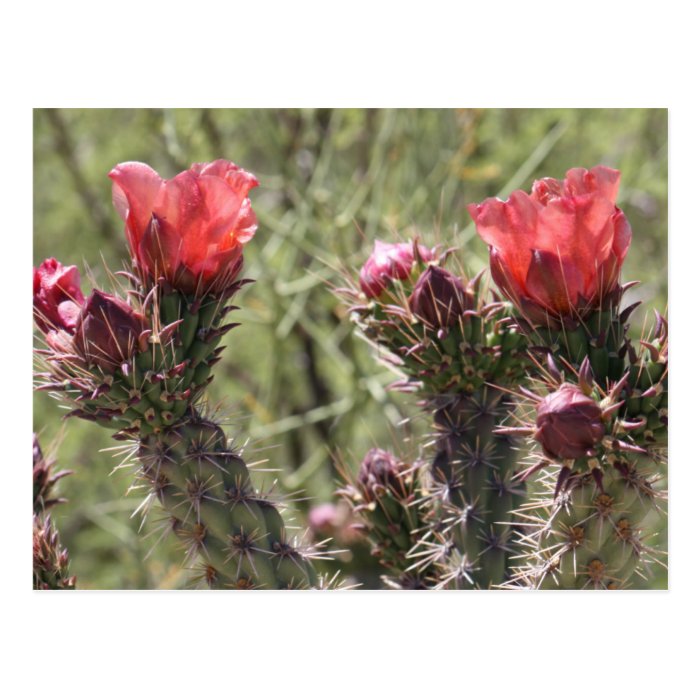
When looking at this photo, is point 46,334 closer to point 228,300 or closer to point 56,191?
point 228,300

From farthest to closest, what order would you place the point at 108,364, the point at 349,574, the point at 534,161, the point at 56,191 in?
the point at 56,191
the point at 534,161
the point at 349,574
the point at 108,364

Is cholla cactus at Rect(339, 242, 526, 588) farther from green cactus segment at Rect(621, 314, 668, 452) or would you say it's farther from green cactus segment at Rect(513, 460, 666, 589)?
green cactus segment at Rect(621, 314, 668, 452)

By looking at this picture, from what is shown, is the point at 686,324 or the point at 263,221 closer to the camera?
the point at 686,324

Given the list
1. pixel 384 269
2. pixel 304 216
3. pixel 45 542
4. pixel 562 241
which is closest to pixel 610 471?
pixel 562 241

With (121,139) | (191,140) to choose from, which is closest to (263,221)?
(191,140)

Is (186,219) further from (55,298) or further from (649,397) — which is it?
(649,397)

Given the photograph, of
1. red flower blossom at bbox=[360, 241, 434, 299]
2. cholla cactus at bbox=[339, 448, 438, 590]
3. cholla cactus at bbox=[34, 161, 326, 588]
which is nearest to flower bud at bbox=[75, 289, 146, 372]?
cholla cactus at bbox=[34, 161, 326, 588]
